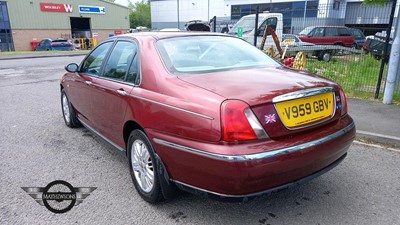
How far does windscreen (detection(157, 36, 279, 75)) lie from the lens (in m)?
3.03

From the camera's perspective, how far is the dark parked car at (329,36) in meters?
17.5

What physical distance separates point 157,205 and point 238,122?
1.27 metres

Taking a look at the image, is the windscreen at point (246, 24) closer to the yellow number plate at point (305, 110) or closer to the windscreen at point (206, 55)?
the windscreen at point (206, 55)

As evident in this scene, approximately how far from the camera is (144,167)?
3.05m

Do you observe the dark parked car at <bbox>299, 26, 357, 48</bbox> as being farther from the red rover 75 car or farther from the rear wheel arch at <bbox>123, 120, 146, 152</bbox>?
the rear wheel arch at <bbox>123, 120, 146, 152</bbox>

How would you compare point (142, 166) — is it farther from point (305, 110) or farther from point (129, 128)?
point (305, 110)

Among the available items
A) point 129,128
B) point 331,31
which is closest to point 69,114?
point 129,128

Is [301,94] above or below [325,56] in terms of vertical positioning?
above

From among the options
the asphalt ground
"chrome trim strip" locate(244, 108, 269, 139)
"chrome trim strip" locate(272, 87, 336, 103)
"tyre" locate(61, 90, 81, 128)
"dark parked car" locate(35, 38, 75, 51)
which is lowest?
"dark parked car" locate(35, 38, 75, 51)

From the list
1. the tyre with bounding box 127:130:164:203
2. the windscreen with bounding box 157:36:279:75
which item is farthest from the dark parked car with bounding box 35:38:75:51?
the tyre with bounding box 127:130:164:203

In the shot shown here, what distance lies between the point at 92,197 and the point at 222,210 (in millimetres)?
1297

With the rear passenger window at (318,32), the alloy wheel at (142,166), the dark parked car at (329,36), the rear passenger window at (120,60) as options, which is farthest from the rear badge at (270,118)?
the rear passenger window at (318,32)

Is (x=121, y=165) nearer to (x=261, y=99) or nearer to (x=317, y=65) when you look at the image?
(x=261, y=99)

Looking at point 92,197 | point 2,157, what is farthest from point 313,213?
point 2,157
